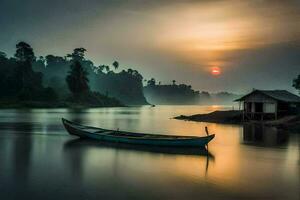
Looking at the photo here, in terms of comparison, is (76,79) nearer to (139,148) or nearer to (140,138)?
(140,138)

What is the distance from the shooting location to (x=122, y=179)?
18188mm

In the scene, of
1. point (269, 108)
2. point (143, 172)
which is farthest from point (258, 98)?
point (143, 172)

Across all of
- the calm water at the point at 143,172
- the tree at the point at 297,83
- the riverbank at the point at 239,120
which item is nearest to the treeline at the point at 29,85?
the riverbank at the point at 239,120

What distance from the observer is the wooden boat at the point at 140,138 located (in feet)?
92.4

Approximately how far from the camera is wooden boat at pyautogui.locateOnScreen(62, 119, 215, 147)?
92.4 ft

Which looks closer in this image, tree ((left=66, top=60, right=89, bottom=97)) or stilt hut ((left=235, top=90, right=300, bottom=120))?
stilt hut ((left=235, top=90, right=300, bottom=120))

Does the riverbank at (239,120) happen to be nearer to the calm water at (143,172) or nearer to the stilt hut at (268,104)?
the stilt hut at (268,104)

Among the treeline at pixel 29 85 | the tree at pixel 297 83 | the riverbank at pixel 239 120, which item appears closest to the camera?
the riverbank at pixel 239 120

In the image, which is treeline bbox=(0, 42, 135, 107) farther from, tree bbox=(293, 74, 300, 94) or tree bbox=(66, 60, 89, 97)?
tree bbox=(293, 74, 300, 94)

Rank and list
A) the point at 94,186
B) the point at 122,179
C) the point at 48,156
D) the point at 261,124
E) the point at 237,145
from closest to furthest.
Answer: the point at 94,186 < the point at 122,179 < the point at 48,156 < the point at 237,145 < the point at 261,124

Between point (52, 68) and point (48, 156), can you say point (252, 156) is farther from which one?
point (52, 68)

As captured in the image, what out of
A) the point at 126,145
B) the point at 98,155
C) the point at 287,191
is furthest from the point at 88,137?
the point at 287,191

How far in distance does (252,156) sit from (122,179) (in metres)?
12.1

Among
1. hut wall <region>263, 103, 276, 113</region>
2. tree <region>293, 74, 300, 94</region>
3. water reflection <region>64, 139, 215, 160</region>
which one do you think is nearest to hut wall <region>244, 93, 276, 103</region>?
hut wall <region>263, 103, 276, 113</region>
